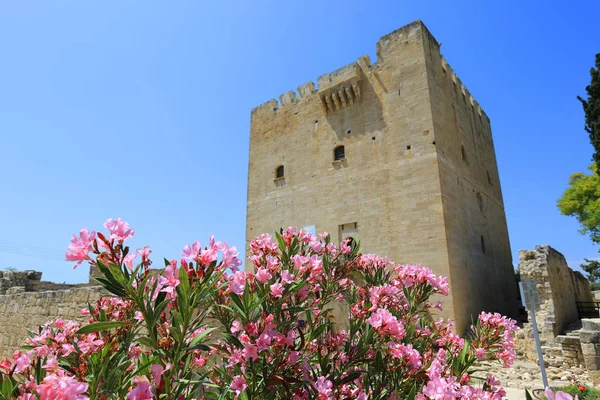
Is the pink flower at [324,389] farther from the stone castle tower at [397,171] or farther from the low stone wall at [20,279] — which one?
the low stone wall at [20,279]

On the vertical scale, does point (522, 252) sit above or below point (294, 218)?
below

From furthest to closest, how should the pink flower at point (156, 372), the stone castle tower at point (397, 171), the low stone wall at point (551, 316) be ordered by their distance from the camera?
the stone castle tower at point (397, 171)
the low stone wall at point (551, 316)
the pink flower at point (156, 372)

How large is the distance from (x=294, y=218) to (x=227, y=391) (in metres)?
11.0

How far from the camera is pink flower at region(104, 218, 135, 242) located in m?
1.28

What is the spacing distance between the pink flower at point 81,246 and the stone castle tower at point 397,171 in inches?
353

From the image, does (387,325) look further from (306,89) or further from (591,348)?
(306,89)

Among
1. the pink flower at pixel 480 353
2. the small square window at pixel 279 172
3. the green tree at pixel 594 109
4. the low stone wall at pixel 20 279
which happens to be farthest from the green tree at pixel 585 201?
the low stone wall at pixel 20 279

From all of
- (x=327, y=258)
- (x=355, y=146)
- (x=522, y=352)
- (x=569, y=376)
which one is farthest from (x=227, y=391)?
(x=355, y=146)

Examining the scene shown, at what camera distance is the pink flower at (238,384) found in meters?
1.46

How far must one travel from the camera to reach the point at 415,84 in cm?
1069

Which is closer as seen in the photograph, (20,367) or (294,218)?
(20,367)

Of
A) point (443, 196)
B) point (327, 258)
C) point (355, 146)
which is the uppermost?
point (355, 146)

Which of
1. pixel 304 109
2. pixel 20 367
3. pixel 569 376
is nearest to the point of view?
pixel 20 367

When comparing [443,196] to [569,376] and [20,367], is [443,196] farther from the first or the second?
[20,367]
